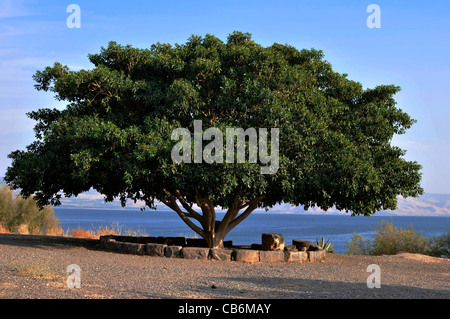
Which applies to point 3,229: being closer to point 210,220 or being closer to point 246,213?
point 210,220

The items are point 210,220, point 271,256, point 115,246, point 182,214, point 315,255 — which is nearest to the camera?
point 271,256

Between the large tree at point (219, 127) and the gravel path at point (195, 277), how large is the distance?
6.43 ft

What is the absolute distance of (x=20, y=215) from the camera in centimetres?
2739

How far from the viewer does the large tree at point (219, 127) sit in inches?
573

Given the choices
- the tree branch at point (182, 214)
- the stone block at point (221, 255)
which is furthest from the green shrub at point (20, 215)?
the stone block at point (221, 255)

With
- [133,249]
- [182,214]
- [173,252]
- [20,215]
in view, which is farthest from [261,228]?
[173,252]

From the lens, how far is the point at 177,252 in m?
15.6

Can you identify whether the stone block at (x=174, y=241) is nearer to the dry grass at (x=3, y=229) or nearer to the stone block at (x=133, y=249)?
the stone block at (x=133, y=249)

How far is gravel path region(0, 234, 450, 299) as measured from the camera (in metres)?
9.47

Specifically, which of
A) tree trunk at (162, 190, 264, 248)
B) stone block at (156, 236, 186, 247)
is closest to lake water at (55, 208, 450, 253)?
stone block at (156, 236, 186, 247)

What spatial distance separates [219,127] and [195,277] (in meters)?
4.55

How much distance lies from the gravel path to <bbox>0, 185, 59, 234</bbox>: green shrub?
10.1 metres
